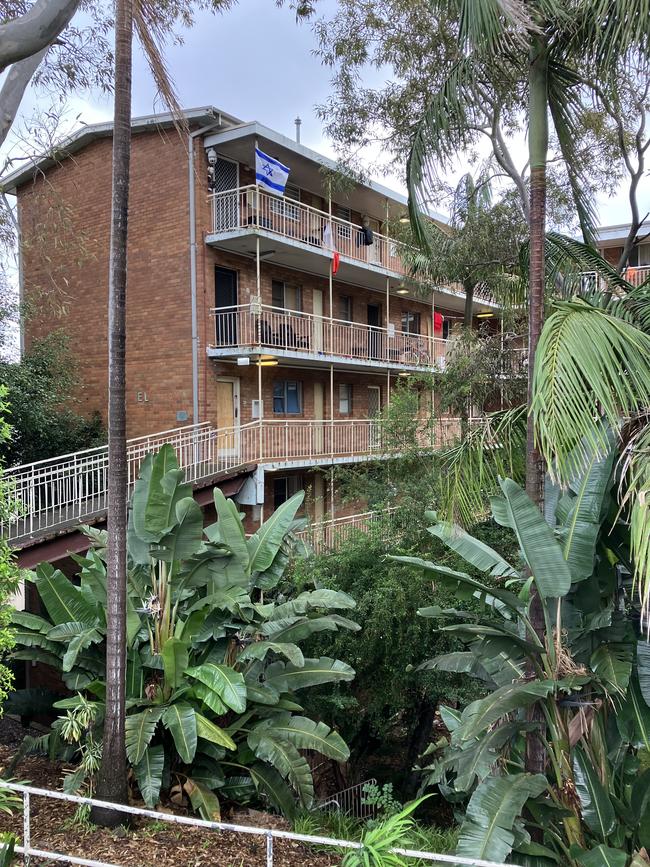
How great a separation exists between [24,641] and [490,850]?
5396mm

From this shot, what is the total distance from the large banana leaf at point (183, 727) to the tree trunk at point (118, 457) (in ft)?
1.61

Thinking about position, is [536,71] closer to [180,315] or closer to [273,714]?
[273,714]

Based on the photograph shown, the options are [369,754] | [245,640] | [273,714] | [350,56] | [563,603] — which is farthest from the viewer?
[350,56]

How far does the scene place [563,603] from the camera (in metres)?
5.95

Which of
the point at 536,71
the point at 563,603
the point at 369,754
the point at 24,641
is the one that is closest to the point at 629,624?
the point at 563,603

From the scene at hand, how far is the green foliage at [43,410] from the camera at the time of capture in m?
14.0

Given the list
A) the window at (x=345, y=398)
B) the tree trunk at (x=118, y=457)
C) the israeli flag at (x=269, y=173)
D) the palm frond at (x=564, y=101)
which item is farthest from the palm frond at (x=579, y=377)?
the window at (x=345, y=398)

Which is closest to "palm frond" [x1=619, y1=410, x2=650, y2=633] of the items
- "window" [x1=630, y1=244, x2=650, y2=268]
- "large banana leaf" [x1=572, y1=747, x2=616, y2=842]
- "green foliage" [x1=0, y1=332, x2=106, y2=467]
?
"large banana leaf" [x1=572, y1=747, x2=616, y2=842]

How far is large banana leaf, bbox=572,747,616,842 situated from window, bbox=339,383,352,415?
16643 mm

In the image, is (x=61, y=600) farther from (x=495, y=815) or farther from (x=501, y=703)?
(x=495, y=815)

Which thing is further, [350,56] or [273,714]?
[350,56]

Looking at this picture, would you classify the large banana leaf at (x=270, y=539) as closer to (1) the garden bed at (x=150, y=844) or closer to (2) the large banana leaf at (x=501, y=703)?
(1) the garden bed at (x=150, y=844)

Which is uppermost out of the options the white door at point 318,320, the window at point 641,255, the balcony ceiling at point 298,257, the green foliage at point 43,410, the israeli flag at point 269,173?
the window at point 641,255

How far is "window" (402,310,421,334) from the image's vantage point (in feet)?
84.3
